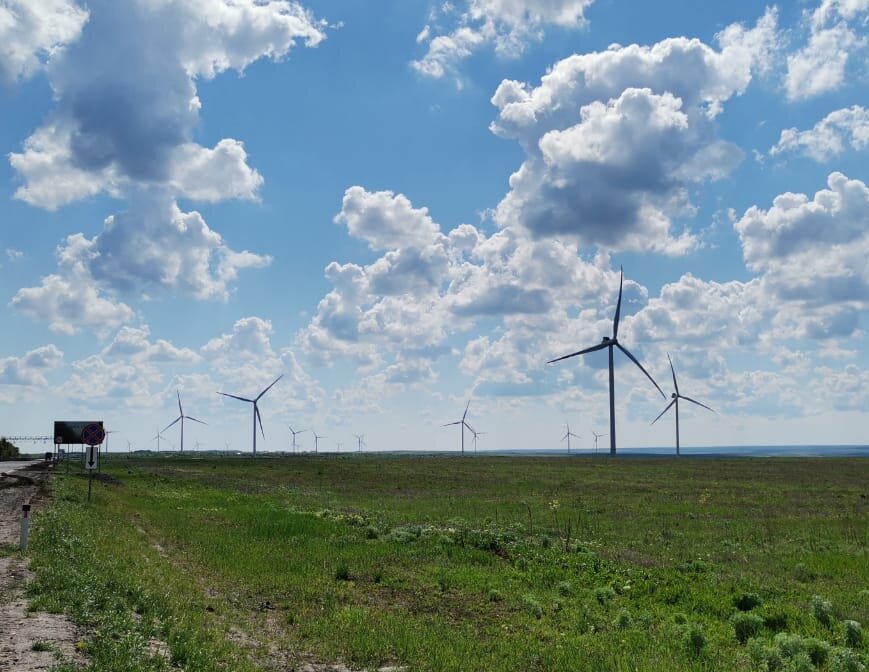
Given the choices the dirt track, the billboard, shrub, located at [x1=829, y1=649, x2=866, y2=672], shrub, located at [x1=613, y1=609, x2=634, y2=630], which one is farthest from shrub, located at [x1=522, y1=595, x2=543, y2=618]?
the billboard

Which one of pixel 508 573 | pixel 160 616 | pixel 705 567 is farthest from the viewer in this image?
pixel 705 567

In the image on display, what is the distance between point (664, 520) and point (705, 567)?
15.0m

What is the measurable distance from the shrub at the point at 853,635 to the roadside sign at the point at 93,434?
3302cm

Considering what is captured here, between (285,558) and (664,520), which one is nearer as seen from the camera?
(285,558)

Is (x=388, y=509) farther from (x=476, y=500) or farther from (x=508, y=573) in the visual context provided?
(x=508, y=573)

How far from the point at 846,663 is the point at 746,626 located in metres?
3.21

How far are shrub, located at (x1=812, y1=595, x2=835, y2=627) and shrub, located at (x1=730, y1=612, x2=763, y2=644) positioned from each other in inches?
69.2

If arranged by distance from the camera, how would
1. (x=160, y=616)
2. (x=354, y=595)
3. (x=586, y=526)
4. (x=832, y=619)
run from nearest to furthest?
1. (x=160, y=616)
2. (x=832, y=619)
3. (x=354, y=595)
4. (x=586, y=526)

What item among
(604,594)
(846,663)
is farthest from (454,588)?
(846,663)

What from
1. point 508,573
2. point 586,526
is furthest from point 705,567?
point 586,526

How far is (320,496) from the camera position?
51.6 metres

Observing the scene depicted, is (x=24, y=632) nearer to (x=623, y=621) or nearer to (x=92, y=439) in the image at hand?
(x=623, y=621)

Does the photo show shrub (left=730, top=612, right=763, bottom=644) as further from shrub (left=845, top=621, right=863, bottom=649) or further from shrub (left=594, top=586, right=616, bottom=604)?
shrub (left=594, top=586, right=616, bottom=604)

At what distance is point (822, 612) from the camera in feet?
54.4
